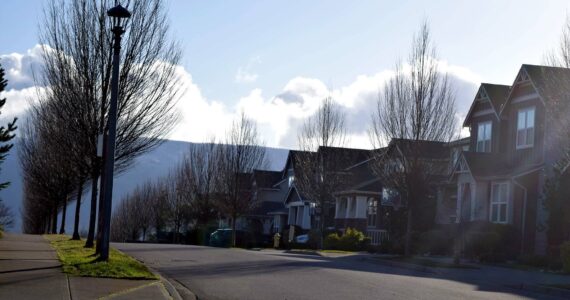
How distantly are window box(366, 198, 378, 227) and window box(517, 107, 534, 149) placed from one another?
18881 mm

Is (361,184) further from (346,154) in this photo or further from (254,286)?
(254,286)

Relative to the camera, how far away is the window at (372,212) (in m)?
53.9

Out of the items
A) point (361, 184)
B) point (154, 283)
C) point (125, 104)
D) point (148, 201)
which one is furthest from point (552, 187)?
point (148, 201)

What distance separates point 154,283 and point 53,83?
10.6 meters

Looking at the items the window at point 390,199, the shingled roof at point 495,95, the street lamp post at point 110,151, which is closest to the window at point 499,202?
the shingled roof at point 495,95

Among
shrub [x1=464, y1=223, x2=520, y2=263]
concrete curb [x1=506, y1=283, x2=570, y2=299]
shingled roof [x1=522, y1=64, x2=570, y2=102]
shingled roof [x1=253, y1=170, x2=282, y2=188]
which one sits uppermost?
shingled roof [x1=522, y1=64, x2=570, y2=102]

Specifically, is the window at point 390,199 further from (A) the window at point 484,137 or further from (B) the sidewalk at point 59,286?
(B) the sidewalk at point 59,286

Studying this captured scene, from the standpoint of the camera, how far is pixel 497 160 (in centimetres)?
3778

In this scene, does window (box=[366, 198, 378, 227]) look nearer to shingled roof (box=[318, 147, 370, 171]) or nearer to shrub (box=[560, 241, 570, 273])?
shingled roof (box=[318, 147, 370, 171])

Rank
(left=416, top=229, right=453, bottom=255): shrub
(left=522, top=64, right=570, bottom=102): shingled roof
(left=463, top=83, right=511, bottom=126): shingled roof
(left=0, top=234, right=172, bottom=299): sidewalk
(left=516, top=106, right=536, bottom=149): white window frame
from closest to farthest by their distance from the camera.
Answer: (left=0, top=234, right=172, bottom=299): sidewalk < (left=522, top=64, right=570, bottom=102): shingled roof < (left=516, top=106, right=536, bottom=149): white window frame < (left=416, top=229, right=453, bottom=255): shrub < (left=463, top=83, right=511, bottom=126): shingled roof

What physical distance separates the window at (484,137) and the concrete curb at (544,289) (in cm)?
1977

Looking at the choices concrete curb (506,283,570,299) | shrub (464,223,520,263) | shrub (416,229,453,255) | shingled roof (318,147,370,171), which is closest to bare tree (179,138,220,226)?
shingled roof (318,147,370,171)

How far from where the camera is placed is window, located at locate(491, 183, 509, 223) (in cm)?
3578

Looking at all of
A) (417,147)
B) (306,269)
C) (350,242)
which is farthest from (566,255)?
(350,242)
